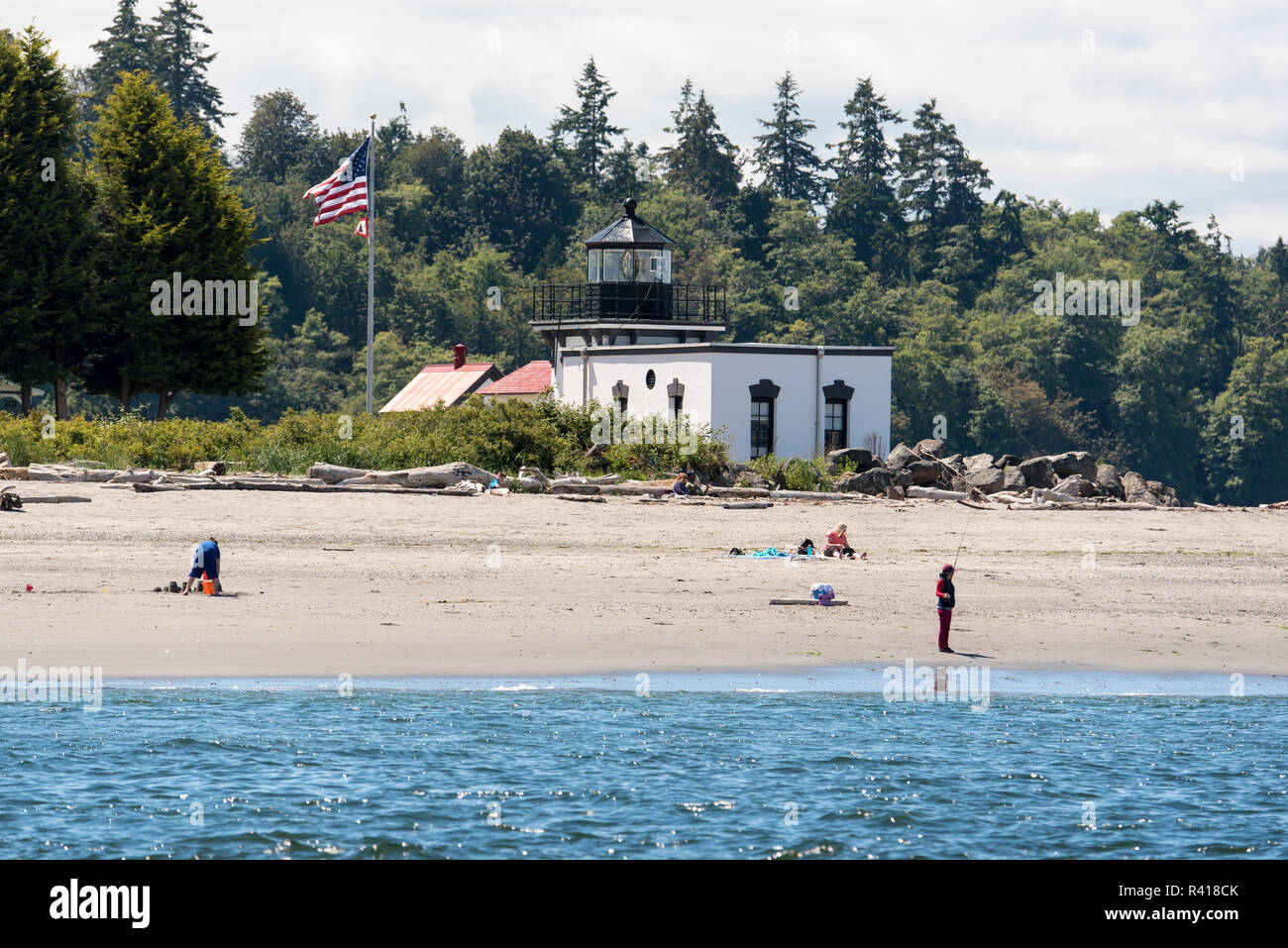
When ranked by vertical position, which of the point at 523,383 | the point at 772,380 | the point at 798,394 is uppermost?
the point at 523,383

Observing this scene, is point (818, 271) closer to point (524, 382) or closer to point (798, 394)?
point (524, 382)

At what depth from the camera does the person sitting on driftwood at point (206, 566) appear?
841 inches

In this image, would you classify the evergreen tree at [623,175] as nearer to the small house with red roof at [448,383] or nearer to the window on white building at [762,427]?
the small house with red roof at [448,383]

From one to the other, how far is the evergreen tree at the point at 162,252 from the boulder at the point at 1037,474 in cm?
2366

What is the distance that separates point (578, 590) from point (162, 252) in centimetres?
2737

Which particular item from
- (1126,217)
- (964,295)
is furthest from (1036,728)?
(1126,217)

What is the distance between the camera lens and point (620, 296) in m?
49.6

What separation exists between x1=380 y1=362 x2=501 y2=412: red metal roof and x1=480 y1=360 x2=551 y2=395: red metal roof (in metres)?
1.33

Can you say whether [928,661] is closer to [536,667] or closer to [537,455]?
[536,667]

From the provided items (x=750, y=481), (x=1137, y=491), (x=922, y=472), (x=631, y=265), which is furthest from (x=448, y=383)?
(x=1137, y=491)

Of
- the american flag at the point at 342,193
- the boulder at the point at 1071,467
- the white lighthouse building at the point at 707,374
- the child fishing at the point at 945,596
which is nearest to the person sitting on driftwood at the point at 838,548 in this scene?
the child fishing at the point at 945,596

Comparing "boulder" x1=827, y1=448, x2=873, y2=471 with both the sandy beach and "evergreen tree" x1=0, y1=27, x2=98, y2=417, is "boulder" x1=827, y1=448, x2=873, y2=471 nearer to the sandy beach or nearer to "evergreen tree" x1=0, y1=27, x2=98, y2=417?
the sandy beach

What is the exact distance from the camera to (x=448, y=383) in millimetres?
67812

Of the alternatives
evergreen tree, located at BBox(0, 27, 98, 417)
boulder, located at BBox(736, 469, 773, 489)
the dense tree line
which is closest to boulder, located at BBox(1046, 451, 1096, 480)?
boulder, located at BBox(736, 469, 773, 489)
